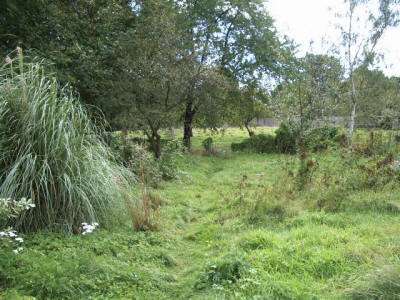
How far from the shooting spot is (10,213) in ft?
12.0

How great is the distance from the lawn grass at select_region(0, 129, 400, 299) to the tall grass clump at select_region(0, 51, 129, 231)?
15.6 inches

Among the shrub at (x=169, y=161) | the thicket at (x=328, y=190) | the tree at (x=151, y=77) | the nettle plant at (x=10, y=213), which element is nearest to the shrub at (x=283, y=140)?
the tree at (x=151, y=77)

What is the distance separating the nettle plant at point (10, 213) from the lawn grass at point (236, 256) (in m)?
0.17

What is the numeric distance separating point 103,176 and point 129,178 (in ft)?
3.48

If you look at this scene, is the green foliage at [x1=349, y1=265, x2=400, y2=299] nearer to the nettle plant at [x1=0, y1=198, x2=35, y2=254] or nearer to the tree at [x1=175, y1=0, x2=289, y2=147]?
the nettle plant at [x1=0, y1=198, x2=35, y2=254]

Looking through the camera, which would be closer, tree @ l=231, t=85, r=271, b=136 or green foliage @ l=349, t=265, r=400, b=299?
green foliage @ l=349, t=265, r=400, b=299

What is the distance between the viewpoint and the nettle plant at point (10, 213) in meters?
3.45

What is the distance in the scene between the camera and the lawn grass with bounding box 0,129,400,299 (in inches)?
154

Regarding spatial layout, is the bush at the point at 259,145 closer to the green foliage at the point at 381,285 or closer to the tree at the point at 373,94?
the tree at the point at 373,94

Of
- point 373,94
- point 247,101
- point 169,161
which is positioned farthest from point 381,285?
point 373,94

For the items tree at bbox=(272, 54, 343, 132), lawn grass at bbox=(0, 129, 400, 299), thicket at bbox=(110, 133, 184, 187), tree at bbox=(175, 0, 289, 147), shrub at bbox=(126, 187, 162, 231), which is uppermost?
tree at bbox=(175, 0, 289, 147)

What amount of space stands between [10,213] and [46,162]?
4.85 ft

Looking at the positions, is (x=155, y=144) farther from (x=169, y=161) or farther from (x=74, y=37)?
(x=74, y=37)

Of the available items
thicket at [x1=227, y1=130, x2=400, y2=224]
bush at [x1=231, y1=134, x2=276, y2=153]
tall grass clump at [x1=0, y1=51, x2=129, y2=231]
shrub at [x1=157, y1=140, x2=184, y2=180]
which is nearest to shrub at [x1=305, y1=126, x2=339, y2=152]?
thicket at [x1=227, y1=130, x2=400, y2=224]
